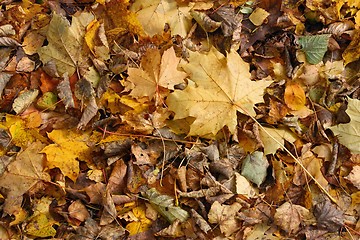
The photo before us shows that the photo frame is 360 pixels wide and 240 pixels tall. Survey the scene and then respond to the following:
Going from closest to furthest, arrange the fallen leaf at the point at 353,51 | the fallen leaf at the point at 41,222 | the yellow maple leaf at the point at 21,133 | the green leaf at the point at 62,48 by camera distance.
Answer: the fallen leaf at the point at 41,222
the yellow maple leaf at the point at 21,133
the green leaf at the point at 62,48
the fallen leaf at the point at 353,51

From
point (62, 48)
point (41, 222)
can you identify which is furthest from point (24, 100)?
point (41, 222)

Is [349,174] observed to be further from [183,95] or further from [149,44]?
[149,44]

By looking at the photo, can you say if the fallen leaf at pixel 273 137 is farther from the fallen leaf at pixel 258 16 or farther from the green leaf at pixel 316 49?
the fallen leaf at pixel 258 16

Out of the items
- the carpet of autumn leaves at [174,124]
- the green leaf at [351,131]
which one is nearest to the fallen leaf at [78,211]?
the carpet of autumn leaves at [174,124]

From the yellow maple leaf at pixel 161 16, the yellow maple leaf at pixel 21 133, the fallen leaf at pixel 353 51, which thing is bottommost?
the fallen leaf at pixel 353 51

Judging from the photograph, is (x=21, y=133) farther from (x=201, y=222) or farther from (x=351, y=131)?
(x=351, y=131)
